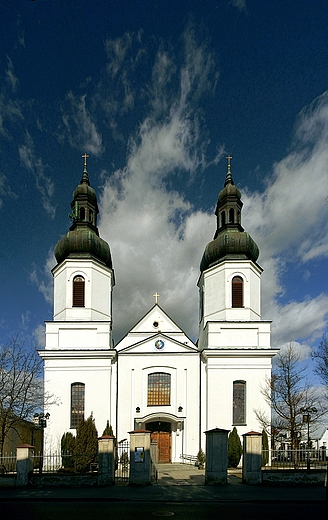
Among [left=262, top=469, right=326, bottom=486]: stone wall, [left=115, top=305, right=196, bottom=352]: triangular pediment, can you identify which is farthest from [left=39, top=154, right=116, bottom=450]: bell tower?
[left=262, top=469, right=326, bottom=486]: stone wall

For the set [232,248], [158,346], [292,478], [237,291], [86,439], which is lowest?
[86,439]

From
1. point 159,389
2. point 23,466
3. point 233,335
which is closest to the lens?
point 23,466

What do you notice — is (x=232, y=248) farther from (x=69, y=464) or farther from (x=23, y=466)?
(x=23, y=466)

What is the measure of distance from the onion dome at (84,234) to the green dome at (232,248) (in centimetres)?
659

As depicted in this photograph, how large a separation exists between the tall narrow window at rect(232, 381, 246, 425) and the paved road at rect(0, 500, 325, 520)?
14.3 metres

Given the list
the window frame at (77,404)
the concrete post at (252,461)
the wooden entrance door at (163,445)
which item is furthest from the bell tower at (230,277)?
the concrete post at (252,461)

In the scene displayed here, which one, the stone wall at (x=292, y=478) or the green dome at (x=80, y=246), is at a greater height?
the green dome at (x=80, y=246)

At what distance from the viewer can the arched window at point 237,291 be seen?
29719mm

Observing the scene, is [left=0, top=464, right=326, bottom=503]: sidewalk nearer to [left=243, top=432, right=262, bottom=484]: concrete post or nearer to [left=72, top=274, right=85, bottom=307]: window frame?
[left=243, top=432, right=262, bottom=484]: concrete post

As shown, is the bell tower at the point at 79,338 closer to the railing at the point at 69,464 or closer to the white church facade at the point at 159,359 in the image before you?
the white church facade at the point at 159,359

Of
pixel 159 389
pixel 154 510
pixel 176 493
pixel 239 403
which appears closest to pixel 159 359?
pixel 159 389

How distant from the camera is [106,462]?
16922 mm

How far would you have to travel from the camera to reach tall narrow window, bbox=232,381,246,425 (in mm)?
27844

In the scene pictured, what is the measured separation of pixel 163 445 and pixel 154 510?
16.3m
